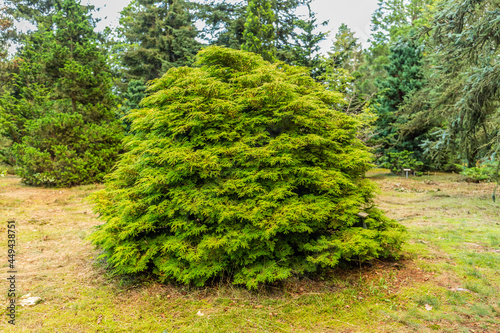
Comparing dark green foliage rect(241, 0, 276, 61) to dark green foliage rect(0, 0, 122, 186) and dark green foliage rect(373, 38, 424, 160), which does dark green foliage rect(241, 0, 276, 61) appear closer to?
dark green foliage rect(0, 0, 122, 186)

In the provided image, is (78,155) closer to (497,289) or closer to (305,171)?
(305,171)

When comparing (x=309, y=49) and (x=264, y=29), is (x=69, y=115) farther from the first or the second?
(x=309, y=49)

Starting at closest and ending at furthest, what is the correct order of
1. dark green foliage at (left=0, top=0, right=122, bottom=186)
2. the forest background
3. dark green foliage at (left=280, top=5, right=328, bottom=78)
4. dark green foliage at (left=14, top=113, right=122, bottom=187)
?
the forest background
dark green foliage at (left=14, top=113, right=122, bottom=187)
dark green foliage at (left=0, top=0, right=122, bottom=186)
dark green foliage at (left=280, top=5, right=328, bottom=78)

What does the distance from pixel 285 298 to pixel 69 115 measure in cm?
1168

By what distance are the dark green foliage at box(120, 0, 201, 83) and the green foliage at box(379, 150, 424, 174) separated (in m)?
12.9

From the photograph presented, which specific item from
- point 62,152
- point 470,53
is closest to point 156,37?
point 62,152

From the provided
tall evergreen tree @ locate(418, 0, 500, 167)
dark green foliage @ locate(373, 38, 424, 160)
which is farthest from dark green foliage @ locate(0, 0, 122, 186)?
dark green foliage @ locate(373, 38, 424, 160)

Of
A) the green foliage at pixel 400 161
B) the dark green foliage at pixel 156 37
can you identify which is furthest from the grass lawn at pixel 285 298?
the dark green foliage at pixel 156 37

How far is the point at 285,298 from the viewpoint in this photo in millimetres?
3289

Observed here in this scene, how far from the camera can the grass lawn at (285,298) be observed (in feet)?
9.21

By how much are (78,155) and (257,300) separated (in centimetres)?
1138

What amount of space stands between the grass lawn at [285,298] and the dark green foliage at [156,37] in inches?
604

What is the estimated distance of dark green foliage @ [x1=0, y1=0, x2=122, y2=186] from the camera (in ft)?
37.5

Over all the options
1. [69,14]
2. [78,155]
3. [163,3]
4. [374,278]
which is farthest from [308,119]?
[163,3]
